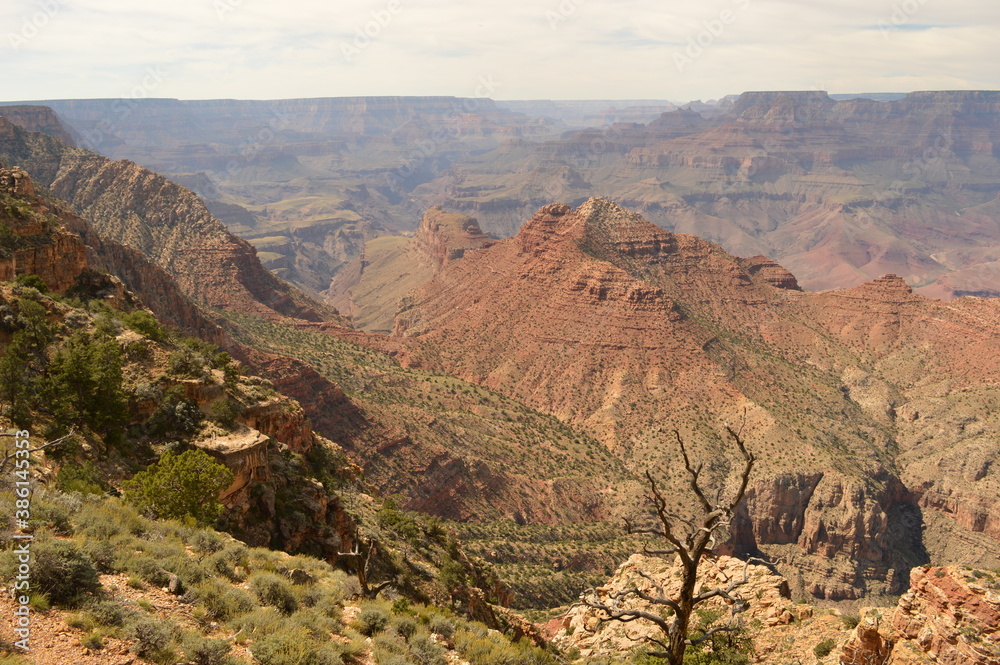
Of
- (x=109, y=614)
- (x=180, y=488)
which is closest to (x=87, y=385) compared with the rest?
(x=180, y=488)

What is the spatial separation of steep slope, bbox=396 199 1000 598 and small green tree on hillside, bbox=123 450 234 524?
65993mm

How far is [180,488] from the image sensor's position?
2461 centimetres

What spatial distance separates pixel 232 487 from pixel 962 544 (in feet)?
289

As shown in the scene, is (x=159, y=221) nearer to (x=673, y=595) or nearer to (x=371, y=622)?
(x=673, y=595)

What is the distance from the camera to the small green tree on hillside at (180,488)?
78.1ft

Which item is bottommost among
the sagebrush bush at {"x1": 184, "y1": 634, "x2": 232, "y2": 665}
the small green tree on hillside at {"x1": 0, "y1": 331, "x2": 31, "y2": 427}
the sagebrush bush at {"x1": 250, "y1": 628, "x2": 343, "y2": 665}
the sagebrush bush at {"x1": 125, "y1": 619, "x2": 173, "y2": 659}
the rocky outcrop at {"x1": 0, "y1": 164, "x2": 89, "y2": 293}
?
the sagebrush bush at {"x1": 250, "y1": 628, "x2": 343, "y2": 665}

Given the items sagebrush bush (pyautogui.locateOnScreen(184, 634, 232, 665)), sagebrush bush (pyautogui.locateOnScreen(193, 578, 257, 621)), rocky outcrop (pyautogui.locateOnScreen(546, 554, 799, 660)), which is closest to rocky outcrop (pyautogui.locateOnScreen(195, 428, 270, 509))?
sagebrush bush (pyautogui.locateOnScreen(193, 578, 257, 621))

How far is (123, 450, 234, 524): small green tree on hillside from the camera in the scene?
23797mm

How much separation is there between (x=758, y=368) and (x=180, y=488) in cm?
9740

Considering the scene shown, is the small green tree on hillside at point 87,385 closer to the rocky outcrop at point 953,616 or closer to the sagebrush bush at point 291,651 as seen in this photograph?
the sagebrush bush at point 291,651

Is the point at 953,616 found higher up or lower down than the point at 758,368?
higher up

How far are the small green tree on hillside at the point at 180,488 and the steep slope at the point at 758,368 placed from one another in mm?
65993

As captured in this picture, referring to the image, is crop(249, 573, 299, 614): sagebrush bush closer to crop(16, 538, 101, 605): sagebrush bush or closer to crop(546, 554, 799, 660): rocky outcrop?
crop(16, 538, 101, 605): sagebrush bush

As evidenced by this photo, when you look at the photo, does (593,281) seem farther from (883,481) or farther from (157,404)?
(157,404)
